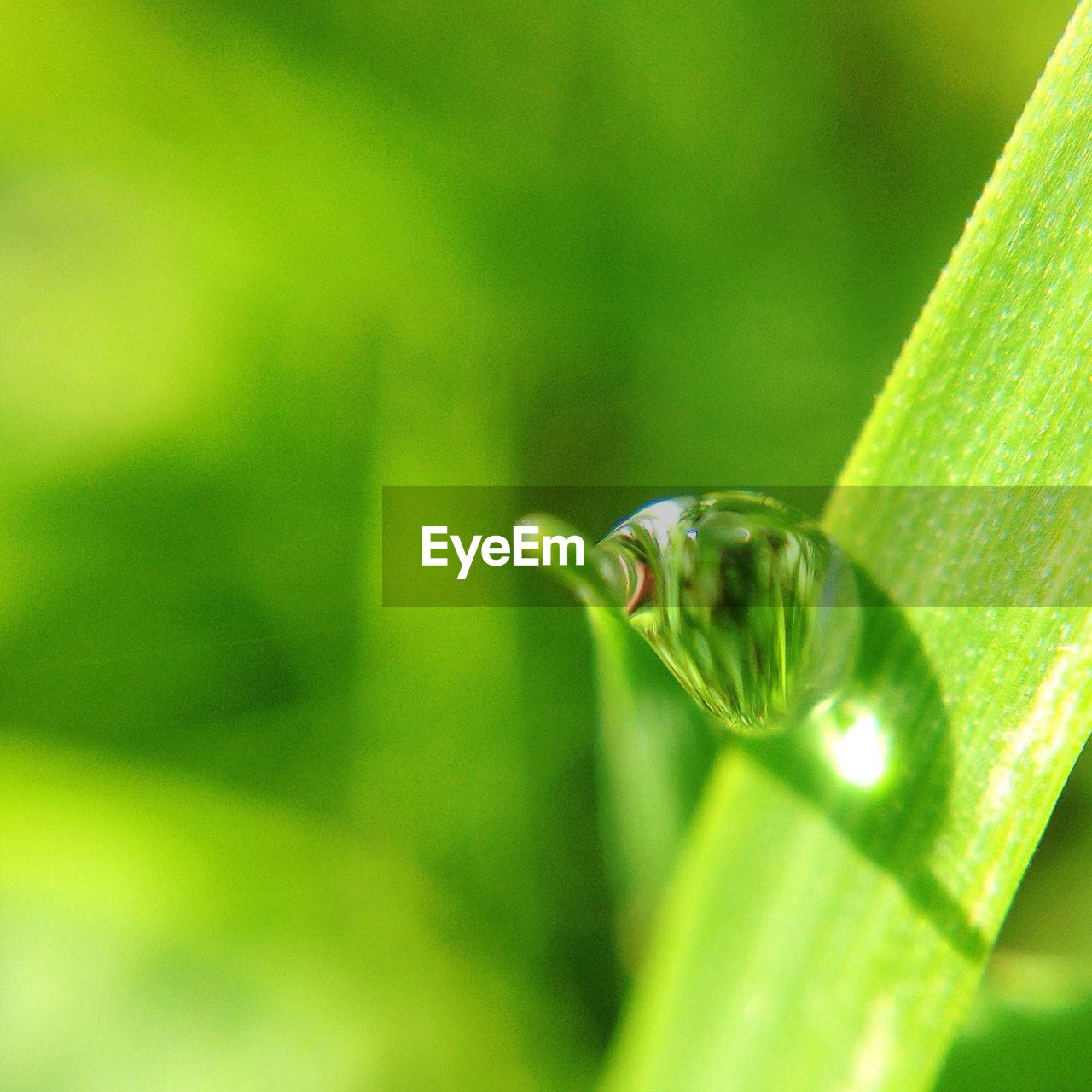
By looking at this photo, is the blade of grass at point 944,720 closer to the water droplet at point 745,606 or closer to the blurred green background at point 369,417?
the water droplet at point 745,606

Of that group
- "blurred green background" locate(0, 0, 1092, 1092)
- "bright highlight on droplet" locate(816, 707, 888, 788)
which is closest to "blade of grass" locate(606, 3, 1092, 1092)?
"bright highlight on droplet" locate(816, 707, 888, 788)

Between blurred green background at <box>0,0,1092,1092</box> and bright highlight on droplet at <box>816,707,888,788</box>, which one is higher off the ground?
blurred green background at <box>0,0,1092,1092</box>

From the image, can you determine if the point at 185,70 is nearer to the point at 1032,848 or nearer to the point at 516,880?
the point at 516,880

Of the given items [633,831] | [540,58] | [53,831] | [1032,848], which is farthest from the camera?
[540,58]

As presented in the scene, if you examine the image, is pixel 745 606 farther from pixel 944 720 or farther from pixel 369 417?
pixel 369 417

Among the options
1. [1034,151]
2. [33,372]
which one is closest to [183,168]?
[33,372]

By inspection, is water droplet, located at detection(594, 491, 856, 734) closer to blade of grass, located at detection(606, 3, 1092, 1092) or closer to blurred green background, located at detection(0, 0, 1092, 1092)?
blade of grass, located at detection(606, 3, 1092, 1092)

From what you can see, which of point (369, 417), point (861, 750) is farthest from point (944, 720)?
point (369, 417)
